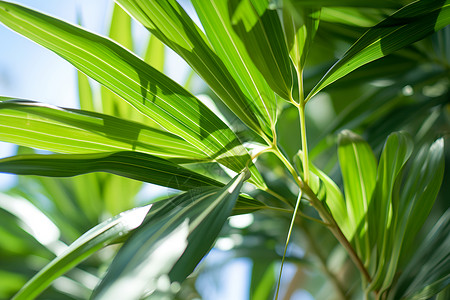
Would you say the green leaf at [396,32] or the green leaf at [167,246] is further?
the green leaf at [396,32]

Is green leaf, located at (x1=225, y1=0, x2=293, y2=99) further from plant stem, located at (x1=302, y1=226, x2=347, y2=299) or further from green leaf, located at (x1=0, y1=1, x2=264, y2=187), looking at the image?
plant stem, located at (x1=302, y1=226, x2=347, y2=299)

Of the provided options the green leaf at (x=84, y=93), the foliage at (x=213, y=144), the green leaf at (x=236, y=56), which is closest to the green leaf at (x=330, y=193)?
the foliage at (x=213, y=144)

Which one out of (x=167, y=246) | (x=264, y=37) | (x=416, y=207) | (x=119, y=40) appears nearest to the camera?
(x=167, y=246)

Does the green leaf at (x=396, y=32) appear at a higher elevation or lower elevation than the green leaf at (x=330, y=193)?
higher

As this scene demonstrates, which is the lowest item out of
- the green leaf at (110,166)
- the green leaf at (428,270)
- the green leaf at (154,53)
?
the green leaf at (428,270)

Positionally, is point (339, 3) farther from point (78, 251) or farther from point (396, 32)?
point (78, 251)

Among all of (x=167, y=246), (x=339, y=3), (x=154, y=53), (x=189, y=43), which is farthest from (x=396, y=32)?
(x=154, y=53)

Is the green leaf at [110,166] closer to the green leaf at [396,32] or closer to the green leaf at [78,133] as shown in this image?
the green leaf at [78,133]
